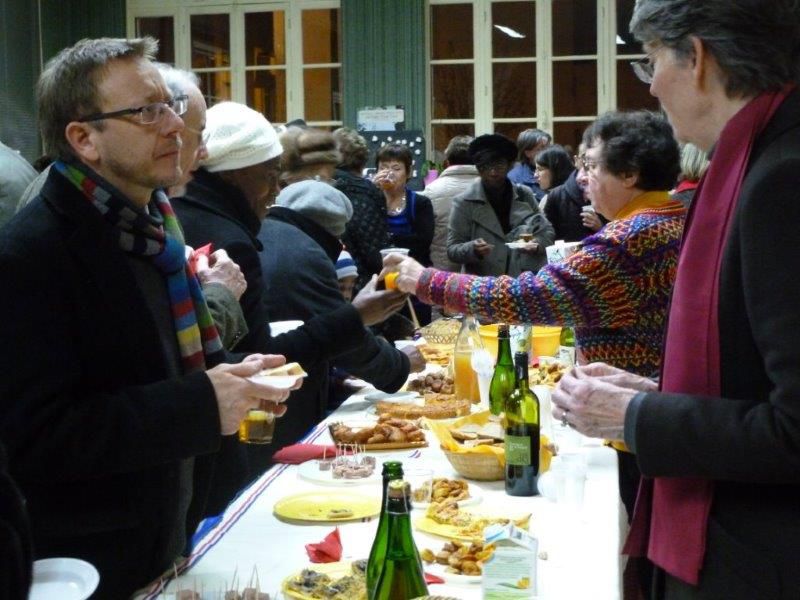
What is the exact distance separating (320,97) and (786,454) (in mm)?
9973

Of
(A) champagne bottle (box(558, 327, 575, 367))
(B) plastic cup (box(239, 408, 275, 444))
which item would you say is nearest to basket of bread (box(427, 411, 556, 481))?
(B) plastic cup (box(239, 408, 275, 444))

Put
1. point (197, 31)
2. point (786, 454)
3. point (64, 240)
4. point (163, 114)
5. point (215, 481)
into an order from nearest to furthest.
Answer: point (786, 454) < point (64, 240) < point (163, 114) < point (215, 481) < point (197, 31)

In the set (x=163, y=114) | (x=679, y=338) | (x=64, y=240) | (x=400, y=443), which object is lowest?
(x=400, y=443)

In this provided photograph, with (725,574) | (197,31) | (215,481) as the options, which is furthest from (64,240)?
(197,31)

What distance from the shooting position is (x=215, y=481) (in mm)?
2260

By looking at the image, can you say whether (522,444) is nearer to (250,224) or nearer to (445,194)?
(250,224)

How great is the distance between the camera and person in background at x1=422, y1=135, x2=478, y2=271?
277 inches

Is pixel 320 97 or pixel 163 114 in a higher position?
pixel 320 97

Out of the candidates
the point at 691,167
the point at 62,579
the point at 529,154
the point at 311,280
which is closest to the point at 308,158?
the point at 311,280

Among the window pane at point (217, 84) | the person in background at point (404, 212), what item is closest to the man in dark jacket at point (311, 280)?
the person in background at point (404, 212)

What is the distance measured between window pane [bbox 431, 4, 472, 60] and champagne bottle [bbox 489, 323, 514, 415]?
26.4ft

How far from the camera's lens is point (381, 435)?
8.94 ft

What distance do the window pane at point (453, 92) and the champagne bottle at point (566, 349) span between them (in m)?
6.76

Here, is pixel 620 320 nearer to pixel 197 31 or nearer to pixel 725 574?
pixel 725 574
